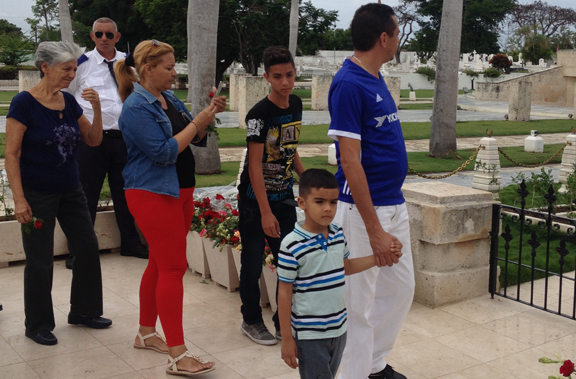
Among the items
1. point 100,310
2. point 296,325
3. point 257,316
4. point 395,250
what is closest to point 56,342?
point 100,310

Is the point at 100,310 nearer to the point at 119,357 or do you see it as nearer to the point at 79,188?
the point at 119,357

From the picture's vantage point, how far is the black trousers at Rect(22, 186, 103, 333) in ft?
14.6

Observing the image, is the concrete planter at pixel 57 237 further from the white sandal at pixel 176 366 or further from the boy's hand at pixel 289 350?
the boy's hand at pixel 289 350

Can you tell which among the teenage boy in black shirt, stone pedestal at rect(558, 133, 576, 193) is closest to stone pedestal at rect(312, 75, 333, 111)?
stone pedestal at rect(558, 133, 576, 193)

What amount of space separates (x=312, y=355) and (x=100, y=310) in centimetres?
232

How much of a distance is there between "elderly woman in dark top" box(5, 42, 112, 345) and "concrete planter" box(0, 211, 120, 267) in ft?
6.34

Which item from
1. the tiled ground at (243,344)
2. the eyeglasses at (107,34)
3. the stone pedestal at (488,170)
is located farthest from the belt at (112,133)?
the stone pedestal at (488,170)

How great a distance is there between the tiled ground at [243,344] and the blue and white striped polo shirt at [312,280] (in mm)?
1121

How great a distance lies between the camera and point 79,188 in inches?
182

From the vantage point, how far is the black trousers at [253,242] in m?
4.35

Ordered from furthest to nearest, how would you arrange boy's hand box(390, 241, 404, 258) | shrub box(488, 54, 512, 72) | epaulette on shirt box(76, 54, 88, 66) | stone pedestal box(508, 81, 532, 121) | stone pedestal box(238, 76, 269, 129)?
shrub box(488, 54, 512, 72) → stone pedestal box(508, 81, 532, 121) → stone pedestal box(238, 76, 269, 129) → epaulette on shirt box(76, 54, 88, 66) → boy's hand box(390, 241, 404, 258)

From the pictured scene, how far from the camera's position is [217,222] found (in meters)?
5.72

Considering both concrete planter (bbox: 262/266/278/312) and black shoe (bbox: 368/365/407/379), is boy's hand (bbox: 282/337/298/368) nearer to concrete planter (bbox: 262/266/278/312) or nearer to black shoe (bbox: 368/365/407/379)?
black shoe (bbox: 368/365/407/379)

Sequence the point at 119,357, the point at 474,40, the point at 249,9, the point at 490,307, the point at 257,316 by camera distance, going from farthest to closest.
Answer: the point at 474,40 → the point at 249,9 → the point at 490,307 → the point at 257,316 → the point at 119,357
